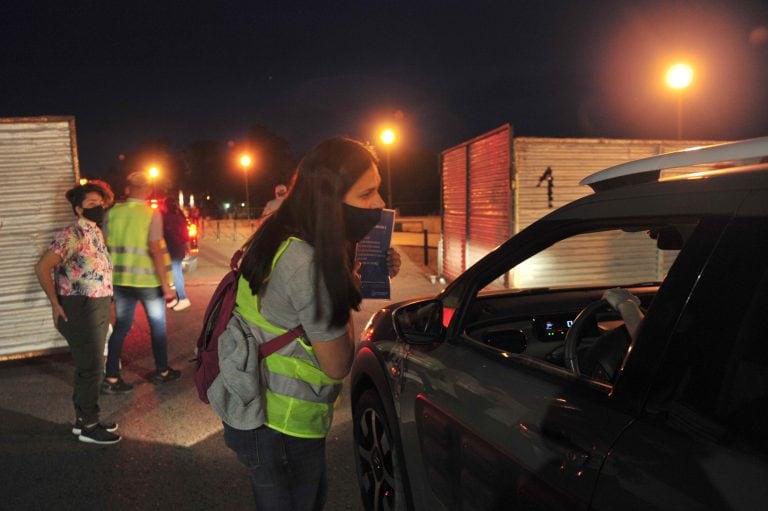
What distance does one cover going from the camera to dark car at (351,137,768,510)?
1.28 meters

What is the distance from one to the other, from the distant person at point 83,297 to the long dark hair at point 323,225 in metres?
2.74

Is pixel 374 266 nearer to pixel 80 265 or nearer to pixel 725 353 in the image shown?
pixel 80 265

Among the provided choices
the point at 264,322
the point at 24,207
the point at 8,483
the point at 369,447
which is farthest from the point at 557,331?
the point at 24,207

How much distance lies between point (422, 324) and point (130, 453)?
8.41ft

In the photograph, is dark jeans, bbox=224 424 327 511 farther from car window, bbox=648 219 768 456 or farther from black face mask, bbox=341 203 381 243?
car window, bbox=648 219 768 456

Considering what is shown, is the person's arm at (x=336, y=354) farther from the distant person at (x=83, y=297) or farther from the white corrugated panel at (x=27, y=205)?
the white corrugated panel at (x=27, y=205)

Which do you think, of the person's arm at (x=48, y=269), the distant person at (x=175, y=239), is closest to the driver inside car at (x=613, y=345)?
the person's arm at (x=48, y=269)

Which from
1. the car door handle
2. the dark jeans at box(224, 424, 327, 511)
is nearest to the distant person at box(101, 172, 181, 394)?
the dark jeans at box(224, 424, 327, 511)

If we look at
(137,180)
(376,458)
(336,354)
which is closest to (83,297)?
(137,180)

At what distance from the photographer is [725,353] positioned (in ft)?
4.31

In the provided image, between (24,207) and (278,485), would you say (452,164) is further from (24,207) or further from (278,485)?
(278,485)

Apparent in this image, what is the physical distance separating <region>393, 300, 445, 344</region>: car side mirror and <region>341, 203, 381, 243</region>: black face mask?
0.62 m

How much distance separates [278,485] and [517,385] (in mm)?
837

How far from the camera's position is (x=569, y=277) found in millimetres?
8922
